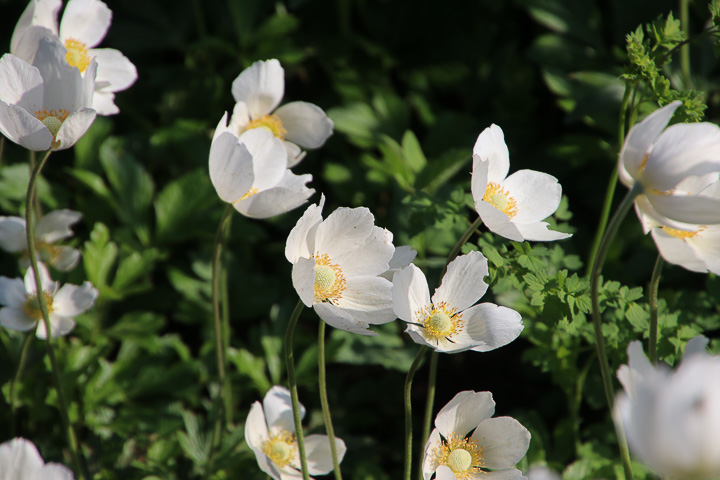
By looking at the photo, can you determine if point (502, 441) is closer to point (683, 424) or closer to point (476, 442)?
point (476, 442)

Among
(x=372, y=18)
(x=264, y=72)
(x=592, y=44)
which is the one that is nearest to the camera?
(x=264, y=72)

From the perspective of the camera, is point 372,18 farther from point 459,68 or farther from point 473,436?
point 473,436

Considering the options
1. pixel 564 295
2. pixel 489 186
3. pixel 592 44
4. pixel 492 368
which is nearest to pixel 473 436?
pixel 564 295

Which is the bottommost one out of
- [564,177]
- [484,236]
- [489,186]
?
[564,177]

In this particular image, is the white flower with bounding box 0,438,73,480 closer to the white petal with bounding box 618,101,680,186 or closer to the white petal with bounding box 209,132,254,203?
the white petal with bounding box 209,132,254,203

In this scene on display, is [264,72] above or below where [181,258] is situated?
above

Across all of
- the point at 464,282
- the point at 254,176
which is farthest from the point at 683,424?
the point at 254,176
